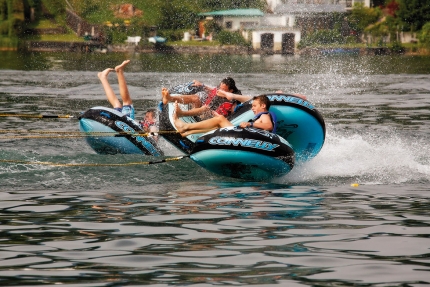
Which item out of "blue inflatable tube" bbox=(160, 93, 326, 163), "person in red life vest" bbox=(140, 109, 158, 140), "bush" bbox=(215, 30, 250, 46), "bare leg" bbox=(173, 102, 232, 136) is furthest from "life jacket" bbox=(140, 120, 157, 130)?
"bush" bbox=(215, 30, 250, 46)

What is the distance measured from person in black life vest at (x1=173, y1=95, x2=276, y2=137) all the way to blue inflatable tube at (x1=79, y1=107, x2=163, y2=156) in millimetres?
1552

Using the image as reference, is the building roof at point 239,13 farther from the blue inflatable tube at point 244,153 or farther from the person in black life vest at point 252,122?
the blue inflatable tube at point 244,153

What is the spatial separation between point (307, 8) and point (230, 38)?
9.64m

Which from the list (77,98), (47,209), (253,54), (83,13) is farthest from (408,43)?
(47,209)

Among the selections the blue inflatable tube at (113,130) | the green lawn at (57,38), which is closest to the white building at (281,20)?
the green lawn at (57,38)

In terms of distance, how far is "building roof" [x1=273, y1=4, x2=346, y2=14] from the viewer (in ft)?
294

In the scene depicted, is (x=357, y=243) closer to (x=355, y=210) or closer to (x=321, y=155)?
(x=355, y=210)

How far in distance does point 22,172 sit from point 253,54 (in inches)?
2878

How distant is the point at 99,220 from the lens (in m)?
9.80

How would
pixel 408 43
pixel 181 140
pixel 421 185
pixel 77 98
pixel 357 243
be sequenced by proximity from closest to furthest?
1. pixel 357 243
2. pixel 421 185
3. pixel 181 140
4. pixel 77 98
5. pixel 408 43

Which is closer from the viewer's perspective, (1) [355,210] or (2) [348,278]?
(2) [348,278]

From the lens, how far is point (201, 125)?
43.1 feet

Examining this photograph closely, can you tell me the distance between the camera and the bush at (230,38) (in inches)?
3434

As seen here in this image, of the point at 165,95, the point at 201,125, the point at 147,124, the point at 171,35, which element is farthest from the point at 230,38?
the point at 201,125
